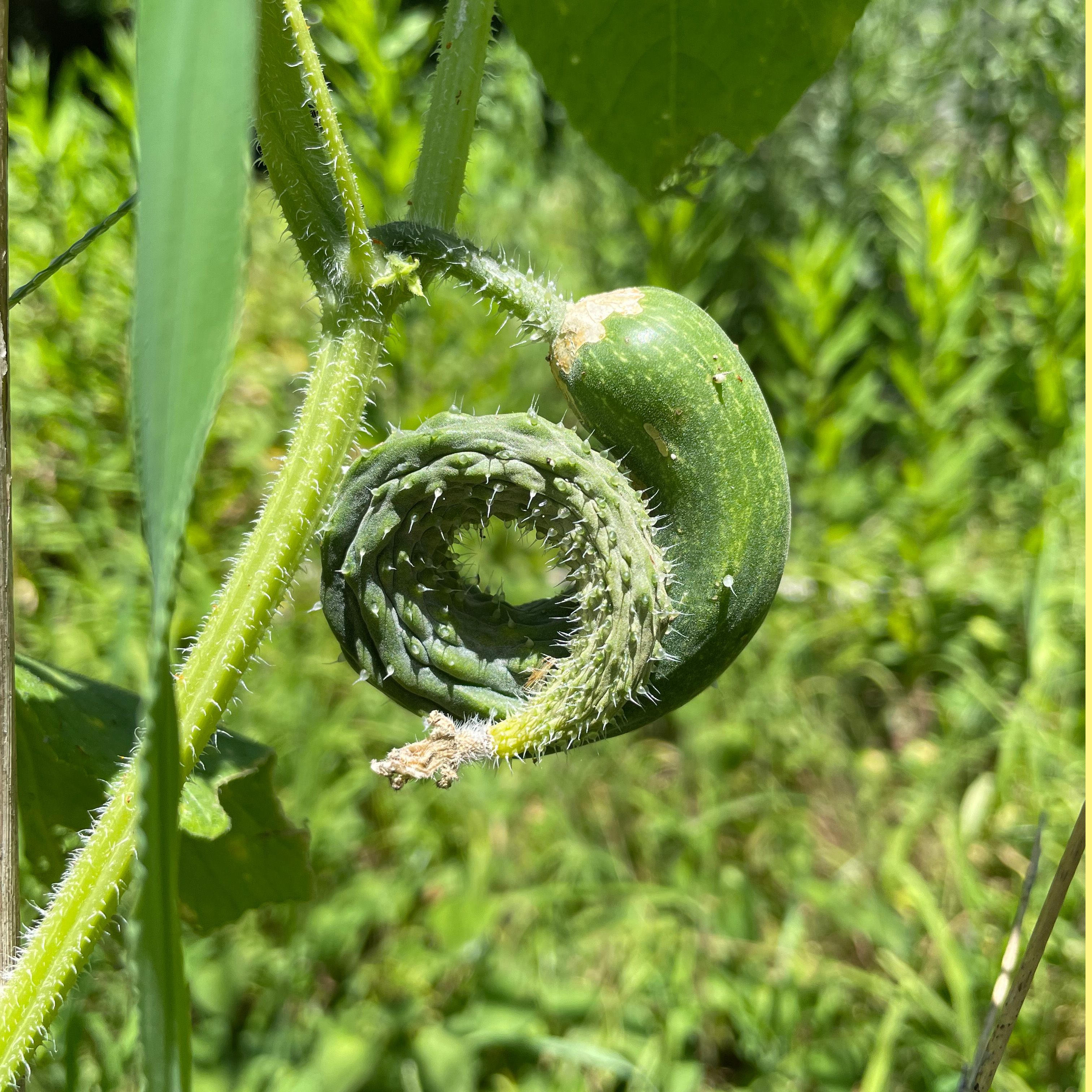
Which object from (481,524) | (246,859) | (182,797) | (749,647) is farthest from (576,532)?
(749,647)

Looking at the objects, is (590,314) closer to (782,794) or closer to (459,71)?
(459,71)

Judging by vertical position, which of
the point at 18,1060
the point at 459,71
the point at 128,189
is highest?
the point at 128,189

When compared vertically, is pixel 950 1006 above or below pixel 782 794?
below

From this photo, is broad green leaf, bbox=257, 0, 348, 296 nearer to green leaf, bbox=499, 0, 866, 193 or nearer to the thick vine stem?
the thick vine stem

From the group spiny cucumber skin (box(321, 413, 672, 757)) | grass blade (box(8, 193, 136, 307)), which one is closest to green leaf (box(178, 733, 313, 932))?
spiny cucumber skin (box(321, 413, 672, 757))

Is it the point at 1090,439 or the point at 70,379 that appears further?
the point at 70,379

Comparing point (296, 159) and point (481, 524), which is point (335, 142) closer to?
point (296, 159)

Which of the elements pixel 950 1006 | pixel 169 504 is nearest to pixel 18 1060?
pixel 169 504

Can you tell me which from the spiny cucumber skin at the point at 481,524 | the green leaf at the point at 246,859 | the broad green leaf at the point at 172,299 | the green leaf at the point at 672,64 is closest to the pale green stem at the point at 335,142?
the spiny cucumber skin at the point at 481,524
